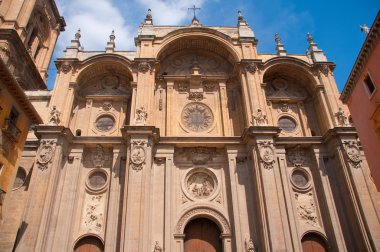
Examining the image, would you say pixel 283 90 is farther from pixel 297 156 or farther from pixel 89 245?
pixel 89 245

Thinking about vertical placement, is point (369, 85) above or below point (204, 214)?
above

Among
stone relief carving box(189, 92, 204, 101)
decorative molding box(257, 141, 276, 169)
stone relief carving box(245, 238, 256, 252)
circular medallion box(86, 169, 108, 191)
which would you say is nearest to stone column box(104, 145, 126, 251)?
circular medallion box(86, 169, 108, 191)

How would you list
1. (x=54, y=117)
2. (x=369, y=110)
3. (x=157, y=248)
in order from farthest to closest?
(x=54, y=117)
(x=157, y=248)
(x=369, y=110)

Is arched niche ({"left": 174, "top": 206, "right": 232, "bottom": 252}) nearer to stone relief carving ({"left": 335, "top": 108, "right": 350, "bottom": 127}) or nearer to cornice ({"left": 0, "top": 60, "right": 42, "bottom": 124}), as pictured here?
stone relief carving ({"left": 335, "top": 108, "right": 350, "bottom": 127})

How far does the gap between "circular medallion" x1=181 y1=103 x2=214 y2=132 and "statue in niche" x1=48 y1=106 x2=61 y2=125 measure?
8.13 metres

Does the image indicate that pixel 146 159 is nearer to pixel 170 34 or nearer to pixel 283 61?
pixel 170 34

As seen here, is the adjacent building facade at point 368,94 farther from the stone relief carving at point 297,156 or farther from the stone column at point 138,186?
the stone column at point 138,186

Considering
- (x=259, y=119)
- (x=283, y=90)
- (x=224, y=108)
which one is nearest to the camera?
(x=259, y=119)

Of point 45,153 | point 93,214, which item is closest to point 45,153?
point 45,153

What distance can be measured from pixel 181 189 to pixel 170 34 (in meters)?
11.8

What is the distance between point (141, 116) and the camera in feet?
64.7

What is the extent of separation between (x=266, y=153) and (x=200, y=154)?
4285 millimetres

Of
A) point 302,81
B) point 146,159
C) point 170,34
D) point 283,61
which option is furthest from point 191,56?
point 146,159

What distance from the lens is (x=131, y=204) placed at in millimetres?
16859
